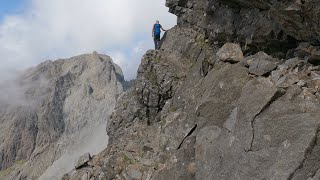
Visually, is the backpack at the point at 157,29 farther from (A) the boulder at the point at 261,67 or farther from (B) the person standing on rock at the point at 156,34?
(A) the boulder at the point at 261,67

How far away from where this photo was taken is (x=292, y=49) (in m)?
26.4

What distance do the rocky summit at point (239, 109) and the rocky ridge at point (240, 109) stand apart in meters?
0.05

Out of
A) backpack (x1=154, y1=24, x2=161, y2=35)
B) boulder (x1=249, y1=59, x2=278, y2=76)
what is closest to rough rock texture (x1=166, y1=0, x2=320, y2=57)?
boulder (x1=249, y1=59, x2=278, y2=76)

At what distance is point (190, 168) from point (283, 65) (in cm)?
809

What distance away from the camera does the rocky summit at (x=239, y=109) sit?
19.9 m

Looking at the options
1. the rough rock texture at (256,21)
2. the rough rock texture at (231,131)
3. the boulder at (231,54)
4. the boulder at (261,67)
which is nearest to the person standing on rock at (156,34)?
the rough rock texture at (256,21)

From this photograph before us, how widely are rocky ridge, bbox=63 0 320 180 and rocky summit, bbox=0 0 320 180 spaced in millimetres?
55

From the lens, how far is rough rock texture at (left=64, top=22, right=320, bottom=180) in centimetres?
1948

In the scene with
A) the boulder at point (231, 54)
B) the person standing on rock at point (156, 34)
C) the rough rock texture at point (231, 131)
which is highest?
the person standing on rock at point (156, 34)

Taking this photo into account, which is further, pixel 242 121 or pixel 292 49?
Answer: pixel 292 49

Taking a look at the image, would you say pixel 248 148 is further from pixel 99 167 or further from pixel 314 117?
pixel 99 167

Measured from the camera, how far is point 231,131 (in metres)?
22.4

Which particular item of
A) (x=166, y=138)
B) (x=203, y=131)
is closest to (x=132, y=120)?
(x=166, y=138)

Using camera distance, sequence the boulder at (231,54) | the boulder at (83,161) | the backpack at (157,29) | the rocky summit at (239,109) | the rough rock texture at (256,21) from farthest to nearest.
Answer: the backpack at (157,29) → the boulder at (83,161) → the boulder at (231,54) → the rough rock texture at (256,21) → the rocky summit at (239,109)
